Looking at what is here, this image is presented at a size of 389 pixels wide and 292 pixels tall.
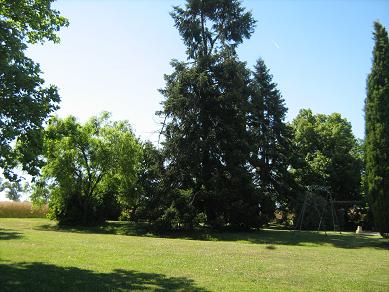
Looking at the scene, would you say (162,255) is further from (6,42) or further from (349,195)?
(349,195)

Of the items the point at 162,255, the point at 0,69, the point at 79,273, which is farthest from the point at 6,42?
the point at 162,255

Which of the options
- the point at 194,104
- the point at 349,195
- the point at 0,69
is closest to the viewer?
the point at 0,69

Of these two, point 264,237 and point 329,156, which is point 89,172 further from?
point 329,156

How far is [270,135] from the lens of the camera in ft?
147

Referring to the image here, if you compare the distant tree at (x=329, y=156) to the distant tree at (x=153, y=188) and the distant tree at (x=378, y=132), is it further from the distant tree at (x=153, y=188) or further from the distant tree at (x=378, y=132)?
the distant tree at (x=378, y=132)

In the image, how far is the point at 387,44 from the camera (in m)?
23.5

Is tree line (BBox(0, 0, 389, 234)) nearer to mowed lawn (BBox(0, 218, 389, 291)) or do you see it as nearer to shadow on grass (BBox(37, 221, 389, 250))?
shadow on grass (BBox(37, 221, 389, 250))

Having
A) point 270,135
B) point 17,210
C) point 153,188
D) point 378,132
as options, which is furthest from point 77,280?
point 17,210

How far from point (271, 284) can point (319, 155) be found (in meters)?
43.2

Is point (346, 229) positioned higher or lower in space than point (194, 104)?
lower

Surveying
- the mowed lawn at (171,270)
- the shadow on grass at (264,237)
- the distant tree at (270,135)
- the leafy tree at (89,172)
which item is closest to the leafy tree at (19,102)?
the mowed lawn at (171,270)

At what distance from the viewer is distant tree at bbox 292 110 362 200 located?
4938 cm

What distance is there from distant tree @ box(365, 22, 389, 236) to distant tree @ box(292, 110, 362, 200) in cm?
2352

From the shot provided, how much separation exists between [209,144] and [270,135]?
15.2 metres
